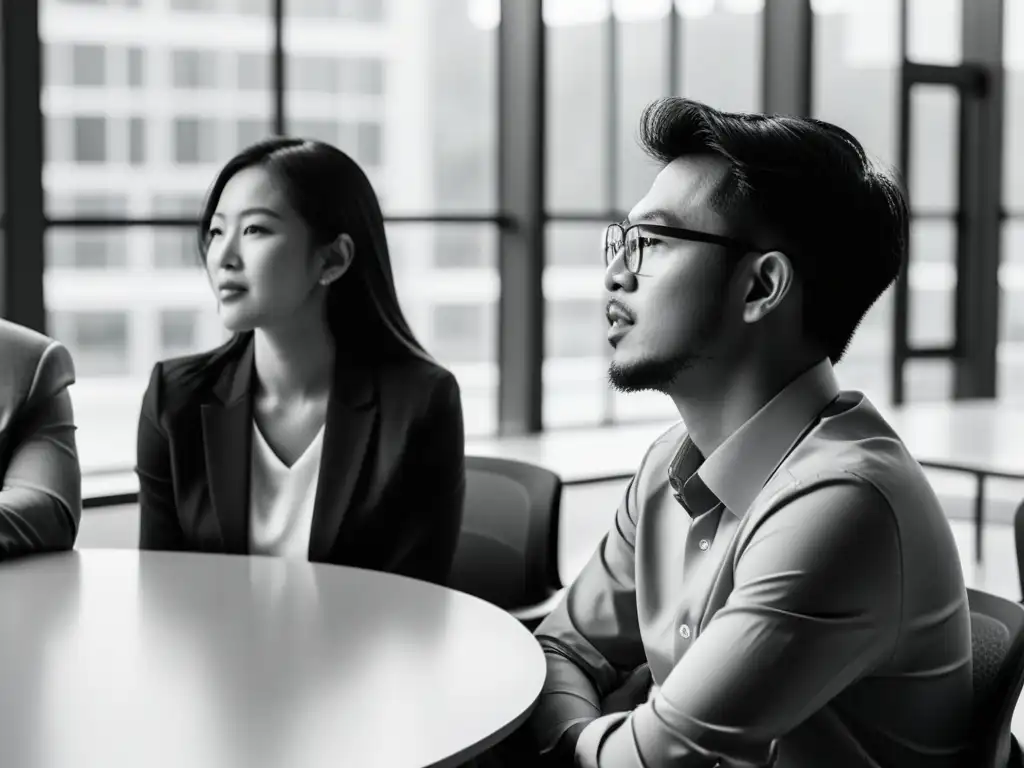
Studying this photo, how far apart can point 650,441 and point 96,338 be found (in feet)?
8.65

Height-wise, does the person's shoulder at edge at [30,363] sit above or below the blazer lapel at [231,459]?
above

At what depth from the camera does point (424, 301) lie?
23.4ft

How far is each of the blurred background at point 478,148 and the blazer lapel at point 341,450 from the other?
2.27 metres

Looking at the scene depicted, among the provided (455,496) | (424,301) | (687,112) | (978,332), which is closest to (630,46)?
(424,301)

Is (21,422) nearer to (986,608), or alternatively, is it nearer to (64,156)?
(986,608)

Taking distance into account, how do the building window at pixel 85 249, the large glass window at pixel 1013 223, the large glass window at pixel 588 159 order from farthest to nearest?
the large glass window at pixel 1013 223 → the large glass window at pixel 588 159 → the building window at pixel 85 249

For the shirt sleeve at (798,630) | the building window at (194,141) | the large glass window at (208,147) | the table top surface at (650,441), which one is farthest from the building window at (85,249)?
the shirt sleeve at (798,630)

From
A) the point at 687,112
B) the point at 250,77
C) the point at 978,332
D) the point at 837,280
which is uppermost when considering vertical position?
the point at 250,77

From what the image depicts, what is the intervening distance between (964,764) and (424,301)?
5.86 metres

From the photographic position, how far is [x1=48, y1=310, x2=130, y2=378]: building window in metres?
5.80

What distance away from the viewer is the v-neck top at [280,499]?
235 centimetres

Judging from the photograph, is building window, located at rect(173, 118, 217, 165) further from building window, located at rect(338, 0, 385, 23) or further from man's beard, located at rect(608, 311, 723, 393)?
man's beard, located at rect(608, 311, 723, 393)

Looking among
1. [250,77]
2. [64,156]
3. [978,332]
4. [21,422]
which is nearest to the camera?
[21,422]

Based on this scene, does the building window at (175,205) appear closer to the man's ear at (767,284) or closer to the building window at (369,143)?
the building window at (369,143)
